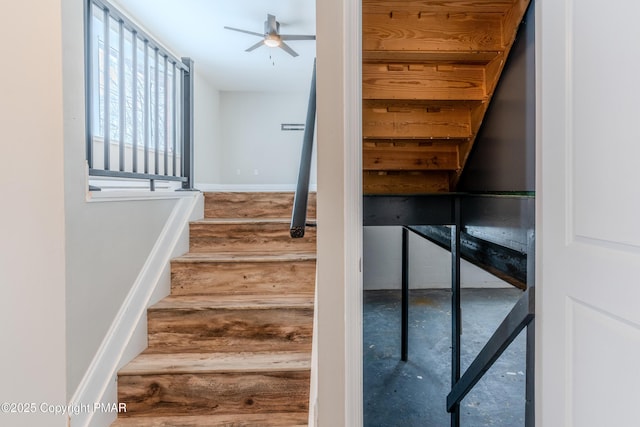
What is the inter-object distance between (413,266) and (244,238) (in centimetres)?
396

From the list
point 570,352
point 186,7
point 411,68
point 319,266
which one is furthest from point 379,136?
point 186,7

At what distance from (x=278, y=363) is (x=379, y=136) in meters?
1.52

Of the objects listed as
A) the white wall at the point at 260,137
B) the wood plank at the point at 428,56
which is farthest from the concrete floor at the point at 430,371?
the white wall at the point at 260,137

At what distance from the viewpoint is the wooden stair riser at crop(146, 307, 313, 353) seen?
1.69 m

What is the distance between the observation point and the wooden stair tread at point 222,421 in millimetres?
1409

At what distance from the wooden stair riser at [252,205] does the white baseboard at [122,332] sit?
0.42 m

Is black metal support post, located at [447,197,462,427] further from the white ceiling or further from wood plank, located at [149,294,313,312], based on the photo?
the white ceiling

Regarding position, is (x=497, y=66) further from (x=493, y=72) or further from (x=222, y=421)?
(x=222, y=421)

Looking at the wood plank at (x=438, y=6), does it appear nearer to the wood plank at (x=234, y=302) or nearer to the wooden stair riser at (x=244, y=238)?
the wooden stair riser at (x=244, y=238)

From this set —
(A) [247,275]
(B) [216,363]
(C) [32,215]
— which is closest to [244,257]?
(A) [247,275]

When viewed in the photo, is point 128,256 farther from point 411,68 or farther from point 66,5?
point 411,68

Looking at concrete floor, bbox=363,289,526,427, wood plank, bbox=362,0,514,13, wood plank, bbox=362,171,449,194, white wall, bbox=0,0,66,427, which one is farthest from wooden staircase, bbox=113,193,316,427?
wood plank, bbox=362,0,514,13

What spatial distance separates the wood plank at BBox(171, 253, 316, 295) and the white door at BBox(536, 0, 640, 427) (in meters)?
1.23

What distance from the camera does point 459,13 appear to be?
1.80 metres
